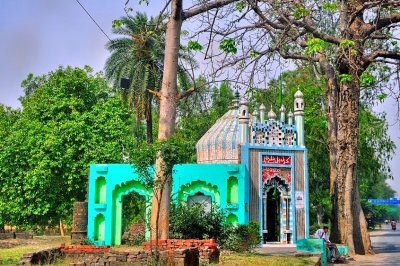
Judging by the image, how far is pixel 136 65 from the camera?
31109 millimetres

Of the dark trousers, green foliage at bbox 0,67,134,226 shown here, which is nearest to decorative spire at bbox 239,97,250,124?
the dark trousers

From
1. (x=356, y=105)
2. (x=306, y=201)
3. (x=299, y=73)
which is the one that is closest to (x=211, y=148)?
(x=306, y=201)

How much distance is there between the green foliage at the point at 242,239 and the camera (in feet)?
60.0

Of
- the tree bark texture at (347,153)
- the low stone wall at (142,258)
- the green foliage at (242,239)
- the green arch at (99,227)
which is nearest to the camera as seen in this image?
the low stone wall at (142,258)

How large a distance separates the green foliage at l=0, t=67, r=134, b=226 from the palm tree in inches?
86.3

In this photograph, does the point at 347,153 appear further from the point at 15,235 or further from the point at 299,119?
the point at 15,235

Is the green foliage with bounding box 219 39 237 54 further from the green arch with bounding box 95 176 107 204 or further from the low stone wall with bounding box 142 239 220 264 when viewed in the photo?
the green arch with bounding box 95 176 107 204

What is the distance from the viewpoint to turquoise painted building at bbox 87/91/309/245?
22.0m

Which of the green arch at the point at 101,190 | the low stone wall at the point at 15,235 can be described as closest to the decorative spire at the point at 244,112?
the green arch at the point at 101,190

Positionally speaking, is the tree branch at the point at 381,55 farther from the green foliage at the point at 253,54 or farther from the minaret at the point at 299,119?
the minaret at the point at 299,119

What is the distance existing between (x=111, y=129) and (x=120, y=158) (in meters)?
1.75

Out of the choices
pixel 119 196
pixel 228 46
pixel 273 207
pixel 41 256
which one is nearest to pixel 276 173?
pixel 273 207

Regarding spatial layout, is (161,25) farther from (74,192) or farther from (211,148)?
(74,192)

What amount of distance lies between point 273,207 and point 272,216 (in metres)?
0.40
